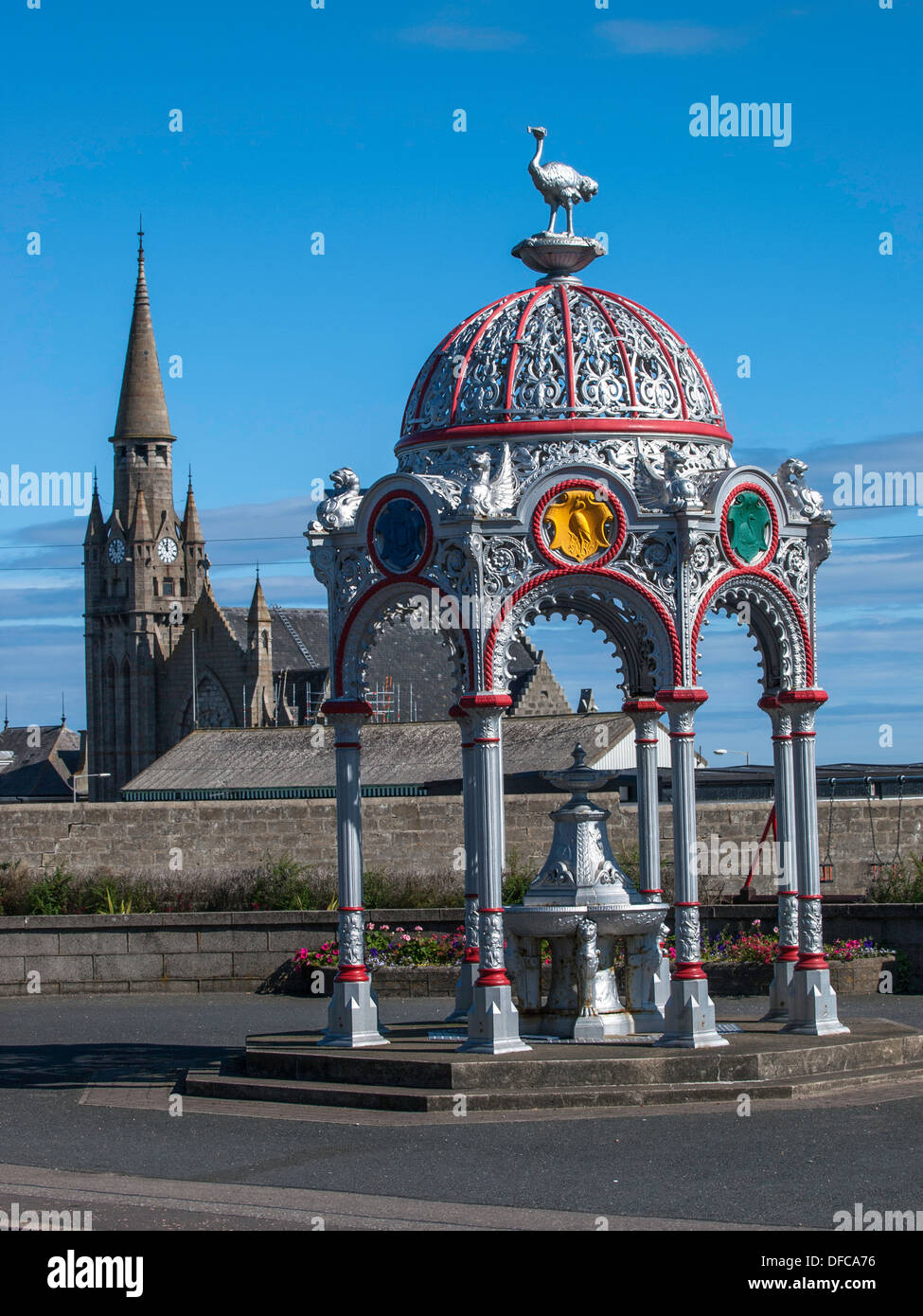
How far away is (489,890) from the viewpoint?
558 inches

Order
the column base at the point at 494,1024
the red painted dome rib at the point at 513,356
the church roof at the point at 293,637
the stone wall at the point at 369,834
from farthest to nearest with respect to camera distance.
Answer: the church roof at the point at 293,637 → the stone wall at the point at 369,834 → the red painted dome rib at the point at 513,356 → the column base at the point at 494,1024

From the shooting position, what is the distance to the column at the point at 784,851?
51.9ft

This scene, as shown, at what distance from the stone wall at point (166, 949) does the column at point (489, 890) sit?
928 cm

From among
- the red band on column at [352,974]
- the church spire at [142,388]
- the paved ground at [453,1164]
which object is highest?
the church spire at [142,388]

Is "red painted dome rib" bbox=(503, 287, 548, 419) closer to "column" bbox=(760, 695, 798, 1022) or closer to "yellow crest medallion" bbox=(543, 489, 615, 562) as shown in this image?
"yellow crest medallion" bbox=(543, 489, 615, 562)

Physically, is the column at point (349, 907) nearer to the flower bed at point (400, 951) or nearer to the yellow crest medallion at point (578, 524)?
the yellow crest medallion at point (578, 524)

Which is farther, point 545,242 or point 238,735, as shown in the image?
point 238,735

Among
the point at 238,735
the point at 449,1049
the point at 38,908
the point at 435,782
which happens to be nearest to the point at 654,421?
the point at 449,1049

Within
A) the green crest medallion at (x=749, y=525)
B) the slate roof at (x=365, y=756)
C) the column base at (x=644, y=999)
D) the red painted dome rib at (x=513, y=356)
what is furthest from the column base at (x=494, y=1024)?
the slate roof at (x=365, y=756)

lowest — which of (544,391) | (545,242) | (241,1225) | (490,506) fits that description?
(241,1225)

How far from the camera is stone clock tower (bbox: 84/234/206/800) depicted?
110188 millimetres

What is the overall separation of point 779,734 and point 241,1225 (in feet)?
24.4

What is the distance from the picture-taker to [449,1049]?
47.4ft
